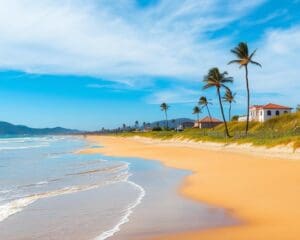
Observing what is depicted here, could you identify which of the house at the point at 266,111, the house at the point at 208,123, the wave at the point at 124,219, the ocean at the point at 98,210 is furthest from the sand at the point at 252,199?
the house at the point at 208,123

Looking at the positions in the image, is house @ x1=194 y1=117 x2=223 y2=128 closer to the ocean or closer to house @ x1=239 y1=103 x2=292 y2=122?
house @ x1=239 y1=103 x2=292 y2=122

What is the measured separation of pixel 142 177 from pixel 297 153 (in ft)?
35.2

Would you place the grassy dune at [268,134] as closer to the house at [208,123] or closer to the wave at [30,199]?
the wave at [30,199]

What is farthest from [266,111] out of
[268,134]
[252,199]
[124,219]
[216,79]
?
[124,219]

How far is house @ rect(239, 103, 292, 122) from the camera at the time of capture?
74.9m

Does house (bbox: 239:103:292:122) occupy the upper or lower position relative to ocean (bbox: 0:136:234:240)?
upper

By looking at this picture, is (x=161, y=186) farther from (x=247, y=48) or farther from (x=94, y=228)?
(x=247, y=48)

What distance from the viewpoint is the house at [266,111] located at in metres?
74.9

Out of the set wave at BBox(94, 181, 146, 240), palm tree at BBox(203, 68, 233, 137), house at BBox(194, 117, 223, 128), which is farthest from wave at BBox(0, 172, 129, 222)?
house at BBox(194, 117, 223, 128)

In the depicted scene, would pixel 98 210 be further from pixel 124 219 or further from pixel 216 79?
pixel 216 79

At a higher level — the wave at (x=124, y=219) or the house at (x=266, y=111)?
the house at (x=266, y=111)

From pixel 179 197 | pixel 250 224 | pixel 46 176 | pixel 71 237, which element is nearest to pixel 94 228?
pixel 71 237

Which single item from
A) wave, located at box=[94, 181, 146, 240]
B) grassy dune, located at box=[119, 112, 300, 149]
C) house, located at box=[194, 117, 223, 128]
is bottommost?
wave, located at box=[94, 181, 146, 240]

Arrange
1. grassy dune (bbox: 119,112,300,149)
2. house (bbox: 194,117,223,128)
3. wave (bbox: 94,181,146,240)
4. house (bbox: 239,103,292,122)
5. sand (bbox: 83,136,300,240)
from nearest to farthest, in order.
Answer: sand (bbox: 83,136,300,240), wave (bbox: 94,181,146,240), grassy dune (bbox: 119,112,300,149), house (bbox: 239,103,292,122), house (bbox: 194,117,223,128)
